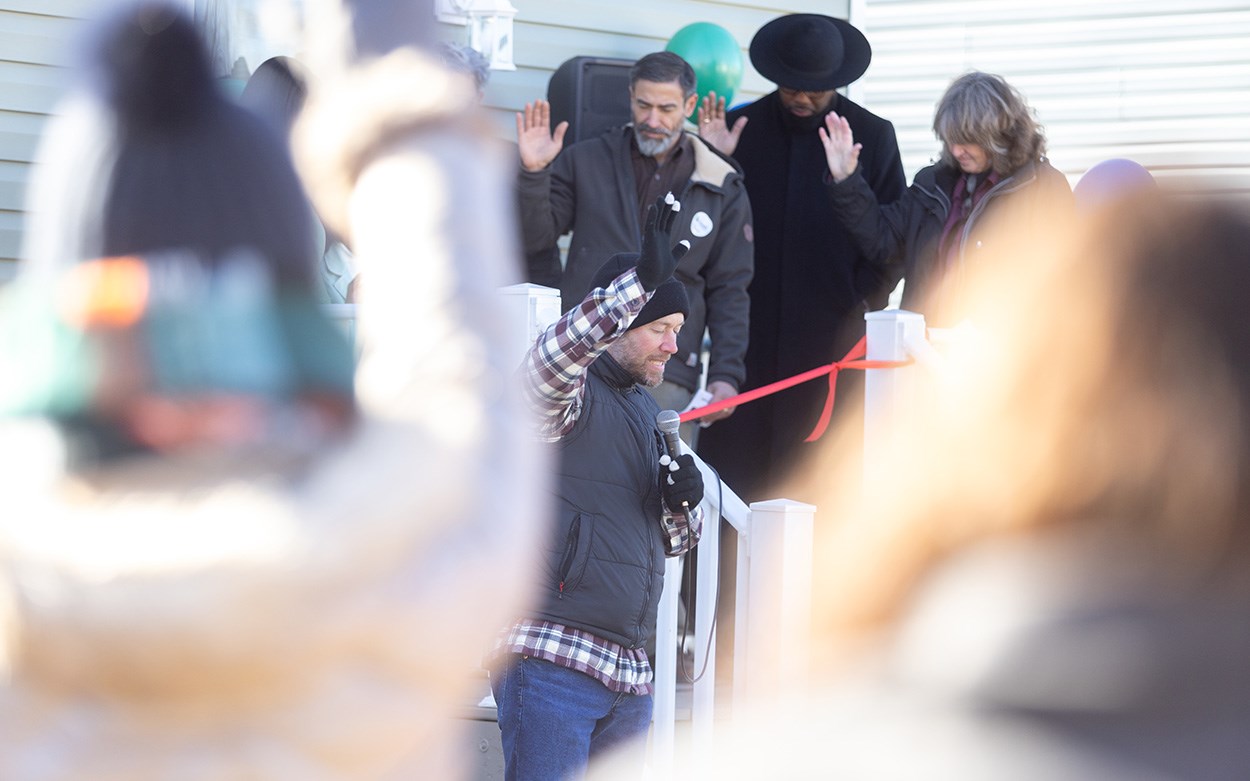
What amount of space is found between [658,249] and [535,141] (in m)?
2.36

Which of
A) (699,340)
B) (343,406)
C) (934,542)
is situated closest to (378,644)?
(343,406)

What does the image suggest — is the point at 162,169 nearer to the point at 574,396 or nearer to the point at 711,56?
the point at 574,396

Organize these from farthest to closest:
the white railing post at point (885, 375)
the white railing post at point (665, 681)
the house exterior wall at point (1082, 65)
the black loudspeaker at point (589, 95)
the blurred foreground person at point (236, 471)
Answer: the house exterior wall at point (1082, 65), the black loudspeaker at point (589, 95), the white railing post at point (885, 375), the white railing post at point (665, 681), the blurred foreground person at point (236, 471)

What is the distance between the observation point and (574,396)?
4.16 metres

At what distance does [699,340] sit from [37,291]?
210 inches

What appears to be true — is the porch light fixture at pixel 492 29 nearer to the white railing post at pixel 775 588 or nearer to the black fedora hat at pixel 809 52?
the black fedora hat at pixel 809 52

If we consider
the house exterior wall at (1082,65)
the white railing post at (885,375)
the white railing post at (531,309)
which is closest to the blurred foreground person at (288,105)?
the white railing post at (531,309)

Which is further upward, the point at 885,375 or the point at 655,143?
the point at 655,143

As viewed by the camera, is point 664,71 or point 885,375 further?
point 664,71

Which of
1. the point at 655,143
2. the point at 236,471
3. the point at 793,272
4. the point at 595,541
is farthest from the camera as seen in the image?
the point at 793,272

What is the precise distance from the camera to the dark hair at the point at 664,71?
6.29 m

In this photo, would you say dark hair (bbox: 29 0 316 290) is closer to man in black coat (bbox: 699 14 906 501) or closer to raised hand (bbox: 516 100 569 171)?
raised hand (bbox: 516 100 569 171)

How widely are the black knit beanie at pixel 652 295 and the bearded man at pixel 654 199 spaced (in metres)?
1.66

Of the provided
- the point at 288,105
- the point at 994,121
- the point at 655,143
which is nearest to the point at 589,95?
the point at 655,143
